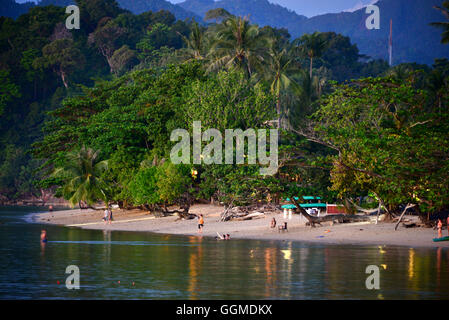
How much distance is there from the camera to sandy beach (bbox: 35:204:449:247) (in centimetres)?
3806

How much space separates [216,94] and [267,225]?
12.5 metres

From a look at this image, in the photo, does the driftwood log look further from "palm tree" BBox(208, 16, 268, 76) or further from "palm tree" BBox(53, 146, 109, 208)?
"palm tree" BBox(53, 146, 109, 208)

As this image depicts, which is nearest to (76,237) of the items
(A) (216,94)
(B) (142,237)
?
(B) (142,237)

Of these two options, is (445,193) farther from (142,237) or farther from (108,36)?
(108,36)

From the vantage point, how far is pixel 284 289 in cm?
2205

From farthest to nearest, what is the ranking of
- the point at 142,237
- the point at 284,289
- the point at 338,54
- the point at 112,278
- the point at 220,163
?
1. the point at 338,54
2. the point at 220,163
3. the point at 142,237
4. the point at 112,278
5. the point at 284,289

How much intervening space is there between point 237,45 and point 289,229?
27.3 m

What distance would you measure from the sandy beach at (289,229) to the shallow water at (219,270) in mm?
2808

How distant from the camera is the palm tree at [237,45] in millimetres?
66031

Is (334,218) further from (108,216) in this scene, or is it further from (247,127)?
(108,216)

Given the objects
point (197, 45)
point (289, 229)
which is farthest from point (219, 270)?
point (197, 45)

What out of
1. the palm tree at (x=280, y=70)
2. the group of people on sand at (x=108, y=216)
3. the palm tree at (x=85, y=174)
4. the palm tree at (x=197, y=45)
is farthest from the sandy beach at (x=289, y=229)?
the palm tree at (x=197, y=45)

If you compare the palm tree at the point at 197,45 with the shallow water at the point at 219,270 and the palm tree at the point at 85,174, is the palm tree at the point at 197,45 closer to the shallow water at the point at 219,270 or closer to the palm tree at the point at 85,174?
the palm tree at the point at 85,174

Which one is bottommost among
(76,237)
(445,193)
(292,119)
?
(76,237)
